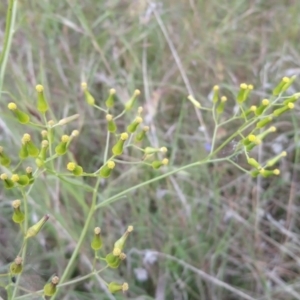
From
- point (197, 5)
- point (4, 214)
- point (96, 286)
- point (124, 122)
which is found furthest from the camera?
point (197, 5)

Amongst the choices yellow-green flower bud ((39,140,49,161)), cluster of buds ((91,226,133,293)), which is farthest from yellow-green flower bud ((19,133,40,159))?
cluster of buds ((91,226,133,293))

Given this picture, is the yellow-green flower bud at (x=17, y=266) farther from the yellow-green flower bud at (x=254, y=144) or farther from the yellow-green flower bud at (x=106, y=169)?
the yellow-green flower bud at (x=254, y=144)

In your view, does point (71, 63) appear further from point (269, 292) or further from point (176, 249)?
point (269, 292)

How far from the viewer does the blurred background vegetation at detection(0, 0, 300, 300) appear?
1281 mm

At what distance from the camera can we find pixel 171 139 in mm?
1502

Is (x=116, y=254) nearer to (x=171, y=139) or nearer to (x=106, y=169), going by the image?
(x=106, y=169)

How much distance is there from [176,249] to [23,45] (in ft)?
2.76

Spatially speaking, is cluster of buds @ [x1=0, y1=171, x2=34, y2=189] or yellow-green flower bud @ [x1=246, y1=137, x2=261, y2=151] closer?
cluster of buds @ [x1=0, y1=171, x2=34, y2=189]

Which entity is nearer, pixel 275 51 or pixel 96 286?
pixel 96 286

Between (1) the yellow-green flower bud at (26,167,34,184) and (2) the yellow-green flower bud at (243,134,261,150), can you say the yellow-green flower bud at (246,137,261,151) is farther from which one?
(1) the yellow-green flower bud at (26,167,34,184)

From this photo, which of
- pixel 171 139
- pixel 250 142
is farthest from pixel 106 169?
pixel 171 139

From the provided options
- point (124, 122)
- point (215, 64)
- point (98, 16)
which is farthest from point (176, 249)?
point (98, 16)

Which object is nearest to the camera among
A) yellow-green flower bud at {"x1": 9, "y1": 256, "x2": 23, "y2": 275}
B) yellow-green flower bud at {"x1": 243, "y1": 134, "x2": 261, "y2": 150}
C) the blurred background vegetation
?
yellow-green flower bud at {"x1": 9, "y1": 256, "x2": 23, "y2": 275}

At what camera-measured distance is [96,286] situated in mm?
1225
